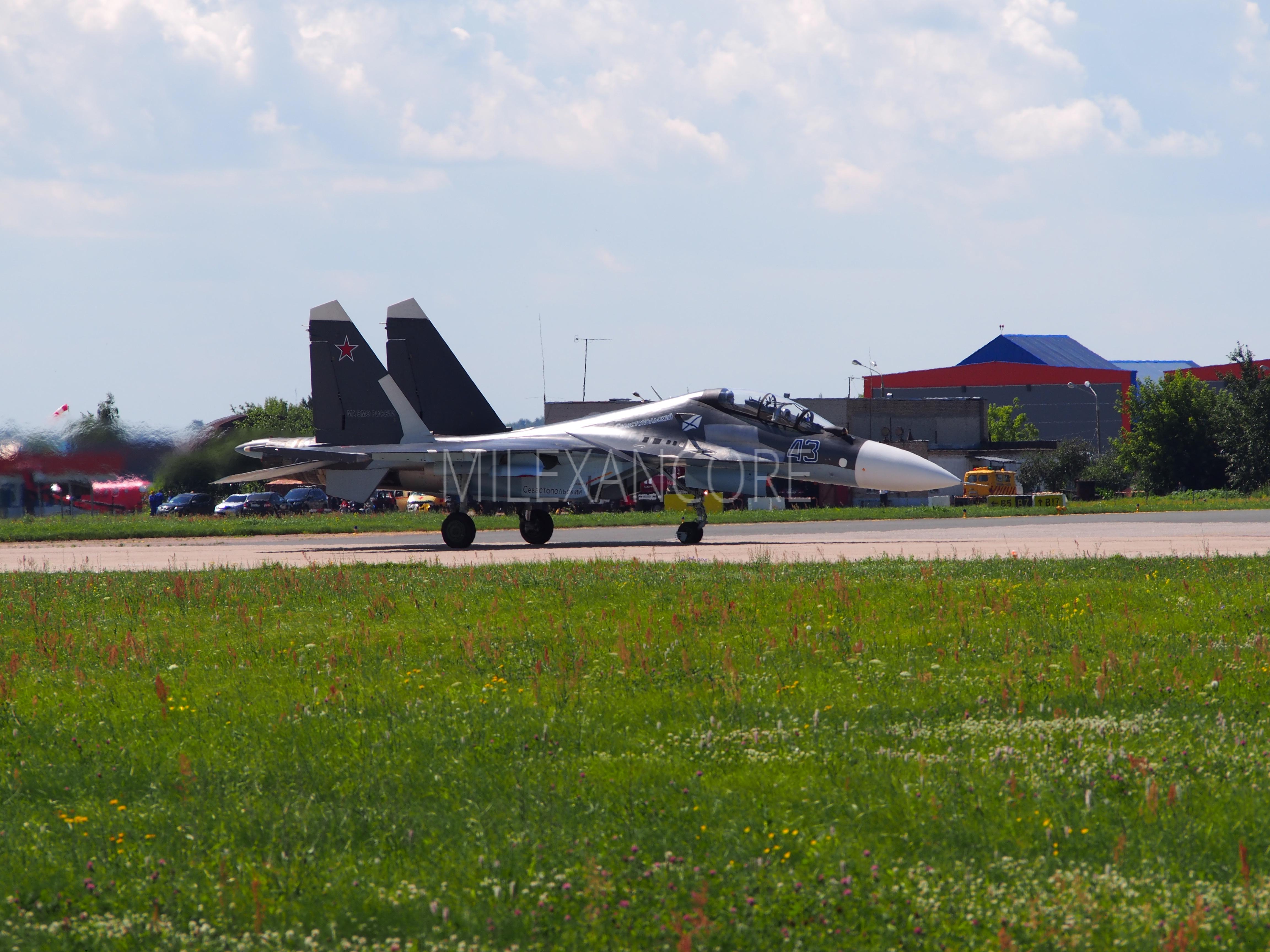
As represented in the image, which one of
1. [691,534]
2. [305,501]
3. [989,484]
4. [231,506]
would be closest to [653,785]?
[691,534]

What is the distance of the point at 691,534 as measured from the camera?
1129 inches

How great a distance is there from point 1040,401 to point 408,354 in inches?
4076

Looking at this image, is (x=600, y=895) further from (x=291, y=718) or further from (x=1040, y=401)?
(x=1040, y=401)

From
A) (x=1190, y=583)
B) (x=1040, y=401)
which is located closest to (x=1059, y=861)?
(x=1190, y=583)

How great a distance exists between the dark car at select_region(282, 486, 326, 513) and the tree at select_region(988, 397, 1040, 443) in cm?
6423

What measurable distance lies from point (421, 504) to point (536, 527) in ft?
130

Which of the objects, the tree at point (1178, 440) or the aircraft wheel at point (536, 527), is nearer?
the aircraft wheel at point (536, 527)

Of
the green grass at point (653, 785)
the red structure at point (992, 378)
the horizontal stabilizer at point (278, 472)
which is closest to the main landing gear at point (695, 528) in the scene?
the horizontal stabilizer at point (278, 472)

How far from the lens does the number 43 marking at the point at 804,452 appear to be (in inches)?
1148

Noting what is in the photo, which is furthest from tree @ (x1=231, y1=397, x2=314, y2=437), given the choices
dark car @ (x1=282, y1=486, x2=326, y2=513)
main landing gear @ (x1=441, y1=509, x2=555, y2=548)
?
main landing gear @ (x1=441, y1=509, x2=555, y2=548)

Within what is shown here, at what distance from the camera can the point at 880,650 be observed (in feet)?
37.7

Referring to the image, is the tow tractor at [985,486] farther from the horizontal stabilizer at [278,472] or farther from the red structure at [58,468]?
the horizontal stabilizer at [278,472]

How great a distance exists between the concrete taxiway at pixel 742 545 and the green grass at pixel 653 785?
10.6 m

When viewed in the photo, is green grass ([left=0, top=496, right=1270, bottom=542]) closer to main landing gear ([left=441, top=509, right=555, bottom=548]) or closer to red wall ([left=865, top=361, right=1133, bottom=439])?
main landing gear ([left=441, top=509, right=555, bottom=548])
